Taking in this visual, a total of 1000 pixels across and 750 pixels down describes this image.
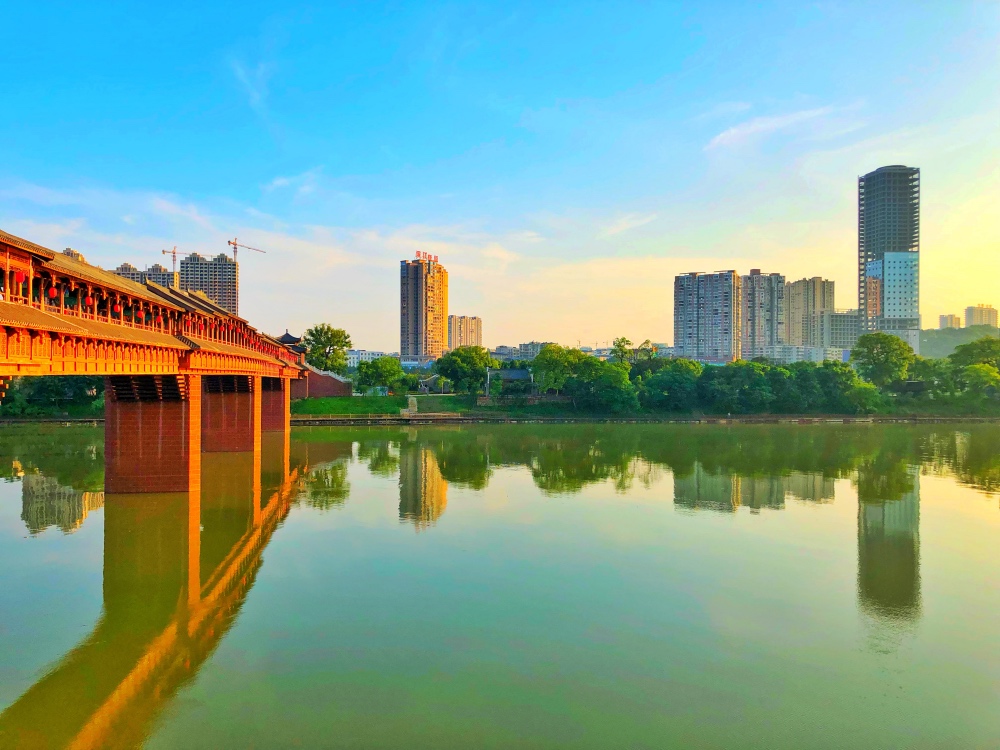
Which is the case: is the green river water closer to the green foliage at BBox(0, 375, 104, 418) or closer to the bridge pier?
the bridge pier

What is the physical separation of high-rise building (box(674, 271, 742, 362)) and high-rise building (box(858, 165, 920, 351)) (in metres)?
42.9

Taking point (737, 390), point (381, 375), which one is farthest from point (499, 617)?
point (381, 375)

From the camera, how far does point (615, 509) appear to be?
23.8 meters

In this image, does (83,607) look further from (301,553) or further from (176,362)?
(176,362)

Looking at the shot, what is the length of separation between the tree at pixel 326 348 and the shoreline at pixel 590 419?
1808cm

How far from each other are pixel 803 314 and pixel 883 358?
10101 cm

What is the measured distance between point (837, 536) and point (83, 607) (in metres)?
19.6

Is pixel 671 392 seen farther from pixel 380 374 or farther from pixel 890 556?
pixel 890 556

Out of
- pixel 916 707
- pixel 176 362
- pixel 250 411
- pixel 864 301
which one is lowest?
pixel 916 707

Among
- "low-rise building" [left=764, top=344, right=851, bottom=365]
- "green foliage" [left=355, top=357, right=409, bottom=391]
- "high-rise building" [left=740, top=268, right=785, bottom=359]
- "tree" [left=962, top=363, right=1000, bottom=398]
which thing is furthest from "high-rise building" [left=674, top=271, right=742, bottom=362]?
"green foliage" [left=355, top=357, right=409, bottom=391]

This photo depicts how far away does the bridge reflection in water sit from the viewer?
31.4 ft

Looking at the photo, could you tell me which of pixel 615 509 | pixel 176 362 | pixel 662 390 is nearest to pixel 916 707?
pixel 615 509

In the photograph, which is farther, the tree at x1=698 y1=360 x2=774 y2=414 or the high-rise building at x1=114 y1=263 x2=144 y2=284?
the high-rise building at x1=114 y1=263 x2=144 y2=284

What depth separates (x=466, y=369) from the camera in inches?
2879
